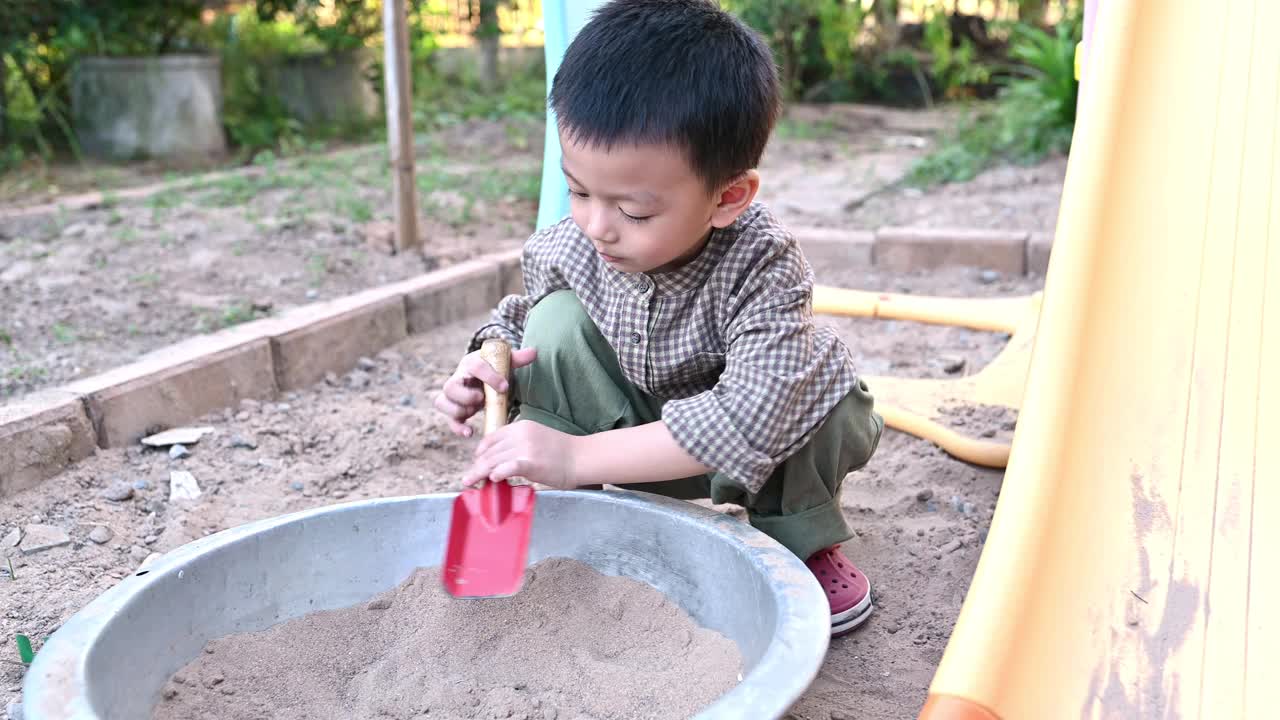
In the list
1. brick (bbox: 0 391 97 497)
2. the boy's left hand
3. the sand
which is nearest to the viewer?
the sand

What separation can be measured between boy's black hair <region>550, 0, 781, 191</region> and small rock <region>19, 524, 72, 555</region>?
910 millimetres

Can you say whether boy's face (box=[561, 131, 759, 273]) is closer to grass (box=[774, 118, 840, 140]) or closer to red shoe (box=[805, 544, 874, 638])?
red shoe (box=[805, 544, 874, 638])

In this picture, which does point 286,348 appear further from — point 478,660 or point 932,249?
point 932,249

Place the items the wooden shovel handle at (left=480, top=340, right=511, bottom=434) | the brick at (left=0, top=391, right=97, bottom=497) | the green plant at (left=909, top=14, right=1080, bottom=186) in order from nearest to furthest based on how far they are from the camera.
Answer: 1. the wooden shovel handle at (left=480, top=340, right=511, bottom=434)
2. the brick at (left=0, top=391, right=97, bottom=497)
3. the green plant at (left=909, top=14, right=1080, bottom=186)

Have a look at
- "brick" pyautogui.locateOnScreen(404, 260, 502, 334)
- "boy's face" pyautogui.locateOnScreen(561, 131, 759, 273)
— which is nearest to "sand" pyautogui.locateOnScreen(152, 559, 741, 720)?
"boy's face" pyautogui.locateOnScreen(561, 131, 759, 273)

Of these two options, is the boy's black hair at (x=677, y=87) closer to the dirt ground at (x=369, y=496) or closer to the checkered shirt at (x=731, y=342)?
the checkered shirt at (x=731, y=342)

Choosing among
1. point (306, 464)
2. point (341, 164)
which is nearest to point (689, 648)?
point (306, 464)

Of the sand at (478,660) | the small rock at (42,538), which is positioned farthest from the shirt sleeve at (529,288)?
the small rock at (42,538)

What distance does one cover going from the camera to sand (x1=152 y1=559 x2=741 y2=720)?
3.86ft

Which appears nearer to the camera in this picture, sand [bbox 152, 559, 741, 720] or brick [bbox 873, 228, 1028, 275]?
sand [bbox 152, 559, 741, 720]

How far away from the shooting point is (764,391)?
1.31m

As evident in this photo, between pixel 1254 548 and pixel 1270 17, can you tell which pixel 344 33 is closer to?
pixel 1270 17

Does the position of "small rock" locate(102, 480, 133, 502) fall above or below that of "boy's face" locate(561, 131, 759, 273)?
below

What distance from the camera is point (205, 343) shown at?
2178 millimetres
